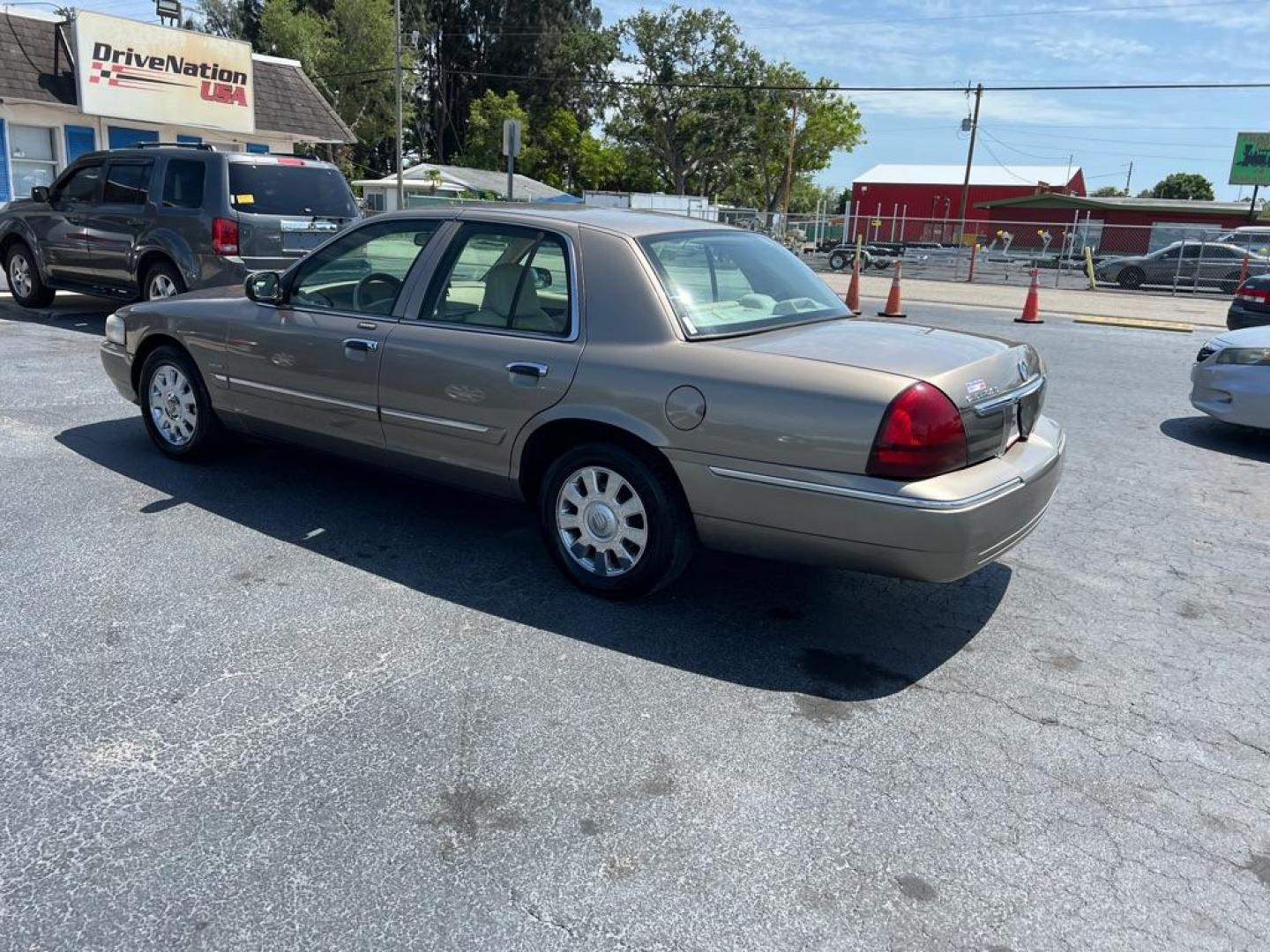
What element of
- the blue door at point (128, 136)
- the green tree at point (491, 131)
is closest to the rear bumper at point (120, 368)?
the blue door at point (128, 136)

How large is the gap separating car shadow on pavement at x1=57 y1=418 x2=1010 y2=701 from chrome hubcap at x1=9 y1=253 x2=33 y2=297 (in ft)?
24.7

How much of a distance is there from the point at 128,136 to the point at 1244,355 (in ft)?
75.5

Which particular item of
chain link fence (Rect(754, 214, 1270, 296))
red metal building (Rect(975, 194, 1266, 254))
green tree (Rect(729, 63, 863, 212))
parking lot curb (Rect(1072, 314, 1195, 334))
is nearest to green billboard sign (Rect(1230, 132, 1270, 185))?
red metal building (Rect(975, 194, 1266, 254))

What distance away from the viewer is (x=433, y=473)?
14.9 ft

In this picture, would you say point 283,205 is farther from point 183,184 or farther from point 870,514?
point 870,514

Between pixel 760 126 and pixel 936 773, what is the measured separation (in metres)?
62.2

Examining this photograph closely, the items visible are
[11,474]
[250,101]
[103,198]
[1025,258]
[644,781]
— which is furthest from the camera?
[1025,258]

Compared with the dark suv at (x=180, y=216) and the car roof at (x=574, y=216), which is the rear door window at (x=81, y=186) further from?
the car roof at (x=574, y=216)

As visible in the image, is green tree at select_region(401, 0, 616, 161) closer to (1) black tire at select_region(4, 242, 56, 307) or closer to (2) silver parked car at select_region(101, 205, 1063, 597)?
(1) black tire at select_region(4, 242, 56, 307)

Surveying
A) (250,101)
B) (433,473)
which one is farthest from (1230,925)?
(250,101)

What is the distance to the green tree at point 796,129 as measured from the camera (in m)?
59.6

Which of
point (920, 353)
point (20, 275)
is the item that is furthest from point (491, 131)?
point (920, 353)

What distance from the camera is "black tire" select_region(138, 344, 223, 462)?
5.46 m

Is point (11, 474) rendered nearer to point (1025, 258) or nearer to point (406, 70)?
point (1025, 258)
